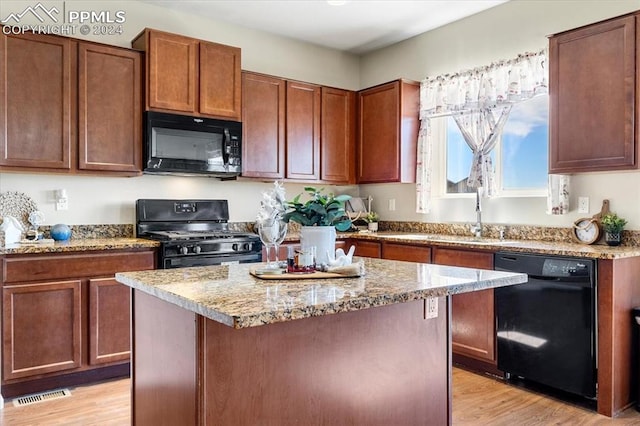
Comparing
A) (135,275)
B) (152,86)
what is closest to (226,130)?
(152,86)

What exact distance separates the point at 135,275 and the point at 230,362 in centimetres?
67

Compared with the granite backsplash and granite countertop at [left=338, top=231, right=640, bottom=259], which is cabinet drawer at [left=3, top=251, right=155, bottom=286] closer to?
the granite backsplash

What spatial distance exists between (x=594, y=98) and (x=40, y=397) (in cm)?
380

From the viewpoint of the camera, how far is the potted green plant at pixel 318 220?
6.50 ft

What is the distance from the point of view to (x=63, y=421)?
2641 millimetres

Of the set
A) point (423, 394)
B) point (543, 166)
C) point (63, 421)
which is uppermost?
point (543, 166)

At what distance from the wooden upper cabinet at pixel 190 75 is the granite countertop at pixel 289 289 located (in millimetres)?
1925

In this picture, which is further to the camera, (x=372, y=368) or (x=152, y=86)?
(x=152, y=86)

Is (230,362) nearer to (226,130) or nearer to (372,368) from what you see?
(372,368)

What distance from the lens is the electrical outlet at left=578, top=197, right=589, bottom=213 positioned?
10.8 ft

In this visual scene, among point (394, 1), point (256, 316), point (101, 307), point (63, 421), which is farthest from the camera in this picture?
point (394, 1)

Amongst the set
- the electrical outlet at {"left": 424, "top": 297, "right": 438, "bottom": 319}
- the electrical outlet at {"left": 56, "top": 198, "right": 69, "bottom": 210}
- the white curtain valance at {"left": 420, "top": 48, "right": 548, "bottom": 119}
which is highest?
the white curtain valance at {"left": 420, "top": 48, "right": 548, "bottom": 119}

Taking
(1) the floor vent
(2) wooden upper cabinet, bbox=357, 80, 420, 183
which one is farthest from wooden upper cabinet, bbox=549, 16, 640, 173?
(1) the floor vent

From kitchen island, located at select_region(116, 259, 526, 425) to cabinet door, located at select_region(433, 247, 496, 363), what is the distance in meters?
1.31
